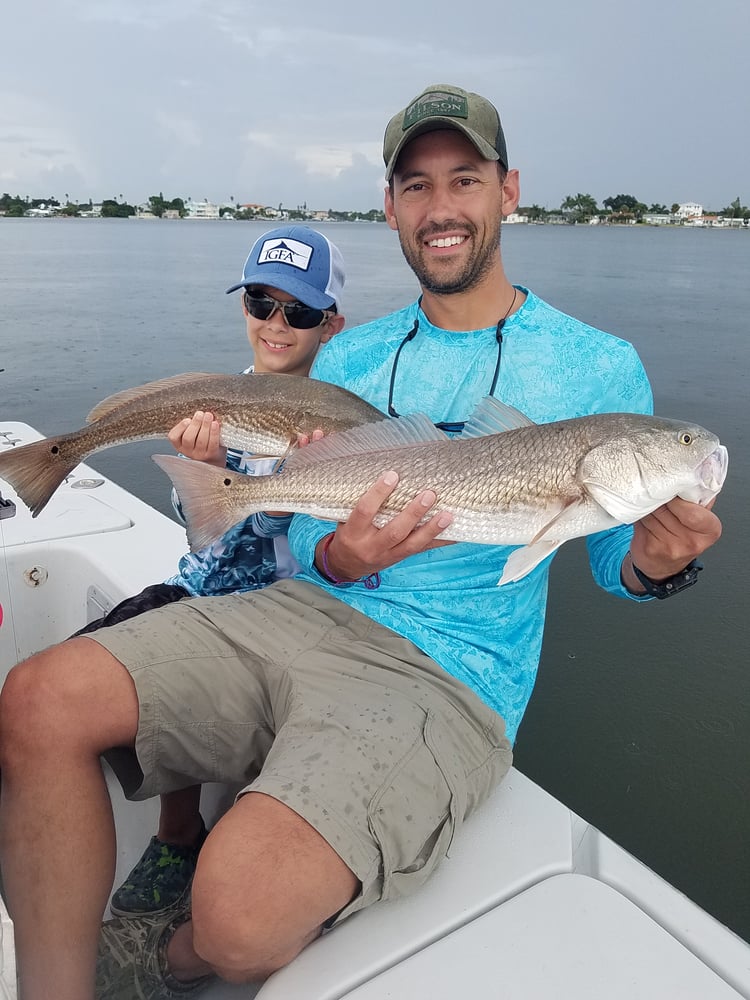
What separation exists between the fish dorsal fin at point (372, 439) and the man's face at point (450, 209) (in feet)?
2.25

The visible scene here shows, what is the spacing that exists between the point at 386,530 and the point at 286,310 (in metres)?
1.63

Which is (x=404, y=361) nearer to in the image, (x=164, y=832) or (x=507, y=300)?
(x=507, y=300)

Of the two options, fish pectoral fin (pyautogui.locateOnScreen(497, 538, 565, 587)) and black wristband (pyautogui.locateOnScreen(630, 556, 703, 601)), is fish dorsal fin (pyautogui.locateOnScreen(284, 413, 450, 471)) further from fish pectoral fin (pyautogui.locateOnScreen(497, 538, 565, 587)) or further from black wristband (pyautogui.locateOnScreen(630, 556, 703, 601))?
black wristband (pyautogui.locateOnScreen(630, 556, 703, 601))

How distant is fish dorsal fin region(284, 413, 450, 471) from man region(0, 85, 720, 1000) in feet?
0.64

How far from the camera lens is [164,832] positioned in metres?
2.65

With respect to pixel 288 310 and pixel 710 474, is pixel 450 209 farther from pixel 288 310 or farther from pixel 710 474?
pixel 710 474

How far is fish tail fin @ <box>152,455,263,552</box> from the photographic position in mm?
2439

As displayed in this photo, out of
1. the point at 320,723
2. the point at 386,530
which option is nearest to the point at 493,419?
the point at 386,530

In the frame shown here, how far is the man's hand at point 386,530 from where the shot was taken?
214 cm

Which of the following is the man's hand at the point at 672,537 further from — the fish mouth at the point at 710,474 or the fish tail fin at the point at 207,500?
the fish tail fin at the point at 207,500

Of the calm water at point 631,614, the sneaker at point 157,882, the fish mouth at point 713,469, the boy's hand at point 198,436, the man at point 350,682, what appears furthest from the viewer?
the calm water at point 631,614

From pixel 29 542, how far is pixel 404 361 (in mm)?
2259

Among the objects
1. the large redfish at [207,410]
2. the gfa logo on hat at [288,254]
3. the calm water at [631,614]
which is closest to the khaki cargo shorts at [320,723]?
the large redfish at [207,410]

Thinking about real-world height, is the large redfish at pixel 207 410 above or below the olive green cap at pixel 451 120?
below
